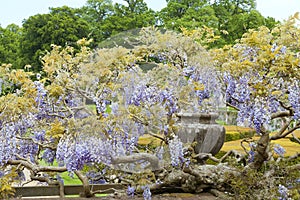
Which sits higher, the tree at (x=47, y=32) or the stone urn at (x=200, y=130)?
the tree at (x=47, y=32)

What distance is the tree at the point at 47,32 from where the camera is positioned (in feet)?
87.5

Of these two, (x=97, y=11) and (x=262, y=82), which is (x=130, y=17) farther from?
(x=262, y=82)

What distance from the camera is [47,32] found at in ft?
88.2

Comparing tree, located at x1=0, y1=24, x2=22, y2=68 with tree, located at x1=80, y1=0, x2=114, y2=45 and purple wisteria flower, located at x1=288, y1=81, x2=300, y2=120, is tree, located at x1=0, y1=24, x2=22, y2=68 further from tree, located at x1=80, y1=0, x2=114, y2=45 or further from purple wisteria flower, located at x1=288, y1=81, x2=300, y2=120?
purple wisteria flower, located at x1=288, y1=81, x2=300, y2=120

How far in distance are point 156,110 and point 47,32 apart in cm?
2347

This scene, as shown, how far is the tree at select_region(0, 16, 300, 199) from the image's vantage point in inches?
168

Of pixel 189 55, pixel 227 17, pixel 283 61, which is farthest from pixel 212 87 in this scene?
pixel 227 17

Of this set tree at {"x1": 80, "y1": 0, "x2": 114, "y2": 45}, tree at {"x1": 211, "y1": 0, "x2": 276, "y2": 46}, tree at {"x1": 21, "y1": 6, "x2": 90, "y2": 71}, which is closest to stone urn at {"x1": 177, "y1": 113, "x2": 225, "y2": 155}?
tree at {"x1": 211, "y1": 0, "x2": 276, "y2": 46}

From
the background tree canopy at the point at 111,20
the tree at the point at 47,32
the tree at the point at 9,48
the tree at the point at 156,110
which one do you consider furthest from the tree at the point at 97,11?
the tree at the point at 156,110

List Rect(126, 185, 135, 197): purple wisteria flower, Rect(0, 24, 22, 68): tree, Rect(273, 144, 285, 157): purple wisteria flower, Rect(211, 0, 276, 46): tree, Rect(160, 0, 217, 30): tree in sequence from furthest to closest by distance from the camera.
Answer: Rect(0, 24, 22, 68): tree → Rect(211, 0, 276, 46): tree → Rect(160, 0, 217, 30): tree → Rect(273, 144, 285, 157): purple wisteria flower → Rect(126, 185, 135, 197): purple wisteria flower

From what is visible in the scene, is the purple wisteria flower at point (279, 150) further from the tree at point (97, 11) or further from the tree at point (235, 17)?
the tree at point (97, 11)

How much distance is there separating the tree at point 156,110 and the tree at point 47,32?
2186 cm

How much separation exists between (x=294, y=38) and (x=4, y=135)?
3441 mm

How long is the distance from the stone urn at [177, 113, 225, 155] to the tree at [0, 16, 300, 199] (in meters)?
0.13
